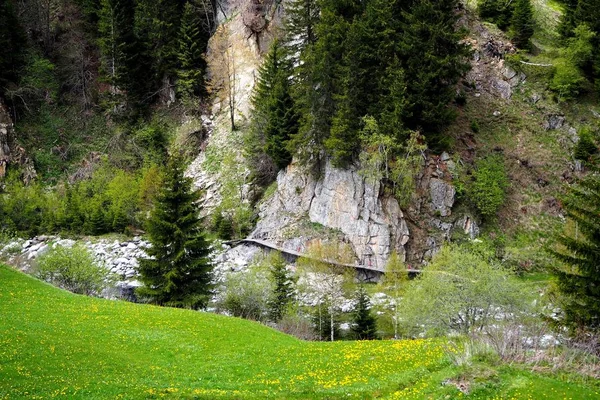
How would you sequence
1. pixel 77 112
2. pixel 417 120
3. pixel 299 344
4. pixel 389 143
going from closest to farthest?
pixel 299 344 < pixel 389 143 < pixel 417 120 < pixel 77 112

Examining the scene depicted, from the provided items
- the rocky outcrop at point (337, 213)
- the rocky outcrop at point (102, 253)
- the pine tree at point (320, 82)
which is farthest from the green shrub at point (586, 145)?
the rocky outcrop at point (102, 253)

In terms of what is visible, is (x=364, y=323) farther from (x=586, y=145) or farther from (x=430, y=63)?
(x=586, y=145)

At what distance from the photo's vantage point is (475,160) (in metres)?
42.3

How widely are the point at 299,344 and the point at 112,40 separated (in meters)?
48.8

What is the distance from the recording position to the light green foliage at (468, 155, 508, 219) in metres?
39.7

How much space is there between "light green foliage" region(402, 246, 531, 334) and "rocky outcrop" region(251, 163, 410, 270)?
30.1 feet

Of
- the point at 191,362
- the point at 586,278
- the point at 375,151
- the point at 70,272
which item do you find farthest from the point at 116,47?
the point at 586,278

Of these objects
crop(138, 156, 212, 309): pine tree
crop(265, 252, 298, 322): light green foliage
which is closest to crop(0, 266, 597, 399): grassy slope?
crop(138, 156, 212, 309): pine tree

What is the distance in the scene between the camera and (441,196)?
39906 mm

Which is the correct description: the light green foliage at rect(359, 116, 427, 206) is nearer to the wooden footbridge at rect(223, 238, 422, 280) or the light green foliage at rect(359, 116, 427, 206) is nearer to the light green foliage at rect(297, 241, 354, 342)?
the wooden footbridge at rect(223, 238, 422, 280)

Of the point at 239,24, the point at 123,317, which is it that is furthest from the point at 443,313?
the point at 239,24

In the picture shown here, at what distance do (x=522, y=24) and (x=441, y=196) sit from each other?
22283 mm

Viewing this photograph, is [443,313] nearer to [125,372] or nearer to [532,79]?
[125,372]

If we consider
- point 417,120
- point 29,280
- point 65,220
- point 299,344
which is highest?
point 417,120
